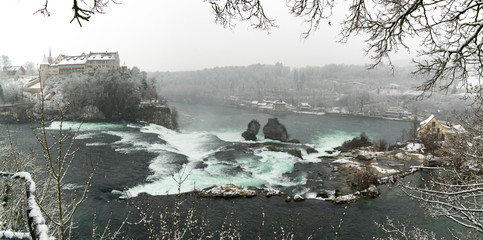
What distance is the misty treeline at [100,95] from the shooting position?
181ft

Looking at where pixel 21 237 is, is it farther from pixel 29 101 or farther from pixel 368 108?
pixel 368 108

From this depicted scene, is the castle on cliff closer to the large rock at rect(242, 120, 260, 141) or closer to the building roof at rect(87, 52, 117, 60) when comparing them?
the building roof at rect(87, 52, 117, 60)

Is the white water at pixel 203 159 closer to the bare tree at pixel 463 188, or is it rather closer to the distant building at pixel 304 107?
the bare tree at pixel 463 188

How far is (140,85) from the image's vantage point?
215 feet

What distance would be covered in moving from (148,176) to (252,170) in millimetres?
10445

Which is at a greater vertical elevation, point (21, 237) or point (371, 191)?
point (21, 237)

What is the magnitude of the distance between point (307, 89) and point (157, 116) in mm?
100319

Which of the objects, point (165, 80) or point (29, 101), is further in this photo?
point (165, 80)

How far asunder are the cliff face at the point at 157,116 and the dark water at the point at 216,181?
329 inches

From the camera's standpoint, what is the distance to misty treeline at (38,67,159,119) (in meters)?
55.3

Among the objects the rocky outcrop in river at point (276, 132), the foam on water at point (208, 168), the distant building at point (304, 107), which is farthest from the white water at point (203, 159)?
the distant building at point (304, 107)

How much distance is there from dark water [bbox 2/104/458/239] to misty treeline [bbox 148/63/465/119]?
5857cm

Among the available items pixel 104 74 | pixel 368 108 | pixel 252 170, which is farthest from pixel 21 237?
pixel 368 108

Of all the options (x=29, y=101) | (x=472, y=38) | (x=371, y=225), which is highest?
(x=472, y=38)
